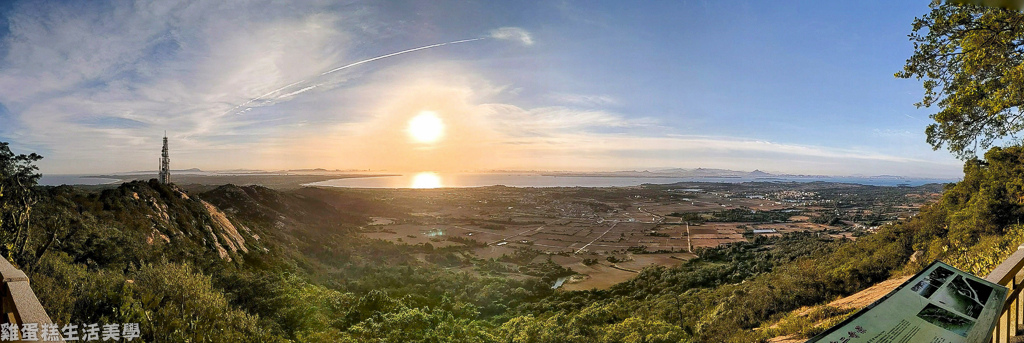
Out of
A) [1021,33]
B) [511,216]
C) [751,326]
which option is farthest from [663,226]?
[1021,33]

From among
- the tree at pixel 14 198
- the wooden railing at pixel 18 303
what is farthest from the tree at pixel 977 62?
the tree at pixel 14 198

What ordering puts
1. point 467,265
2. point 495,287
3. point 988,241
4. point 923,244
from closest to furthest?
point 988,241 → point 923,244 → point 495,287 → point 467,265

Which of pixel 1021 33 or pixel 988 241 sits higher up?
pixel 1021 33

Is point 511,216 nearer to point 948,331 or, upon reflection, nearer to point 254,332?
point 254,332

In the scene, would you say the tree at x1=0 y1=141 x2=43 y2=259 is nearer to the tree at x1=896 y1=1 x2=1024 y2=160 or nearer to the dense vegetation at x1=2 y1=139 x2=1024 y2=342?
the dense vegetation at x1=2 y1=139 x2=1024 y2=342

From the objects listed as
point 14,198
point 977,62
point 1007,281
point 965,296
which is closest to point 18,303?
point 965,296

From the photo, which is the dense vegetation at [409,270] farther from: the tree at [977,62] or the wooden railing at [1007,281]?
the wooden railing at [1007,281]
